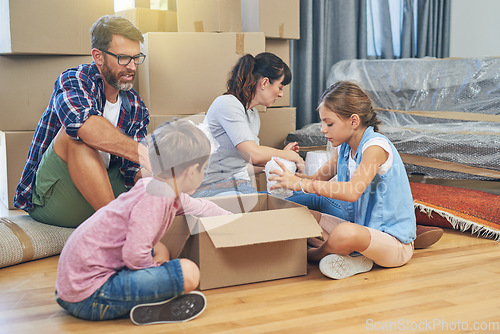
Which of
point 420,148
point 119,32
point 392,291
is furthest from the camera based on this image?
point 420,148

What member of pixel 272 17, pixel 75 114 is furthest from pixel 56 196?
pixel 272 17

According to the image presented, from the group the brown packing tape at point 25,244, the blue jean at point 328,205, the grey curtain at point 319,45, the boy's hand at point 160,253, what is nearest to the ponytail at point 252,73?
the blue jean at point 328,205

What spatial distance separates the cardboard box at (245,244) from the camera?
135 cm

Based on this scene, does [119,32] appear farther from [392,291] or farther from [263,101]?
[392,291]

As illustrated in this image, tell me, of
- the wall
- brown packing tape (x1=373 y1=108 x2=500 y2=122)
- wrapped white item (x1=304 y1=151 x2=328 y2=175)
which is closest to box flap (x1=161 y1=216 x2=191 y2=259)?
wrapped white item (x1=304 y1=151 x2=328 y2=175)

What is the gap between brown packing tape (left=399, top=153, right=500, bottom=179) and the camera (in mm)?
2095

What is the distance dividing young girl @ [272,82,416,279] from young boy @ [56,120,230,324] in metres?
0.44

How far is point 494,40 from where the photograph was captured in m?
3.39

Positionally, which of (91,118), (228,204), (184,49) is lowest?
(228,204)

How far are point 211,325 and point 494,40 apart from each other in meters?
3.04

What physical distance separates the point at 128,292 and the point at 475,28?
3180 millimetres

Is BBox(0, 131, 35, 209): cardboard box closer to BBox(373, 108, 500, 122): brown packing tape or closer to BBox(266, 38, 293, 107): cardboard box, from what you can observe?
BBox(266, 38, 293, 107): cardboard box

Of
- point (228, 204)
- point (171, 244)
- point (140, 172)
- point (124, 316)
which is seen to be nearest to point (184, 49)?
point (140, 172)

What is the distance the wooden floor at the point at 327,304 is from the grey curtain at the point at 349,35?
1.74 meters
